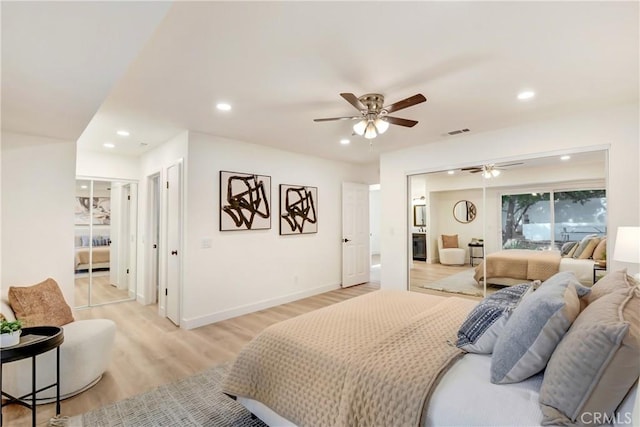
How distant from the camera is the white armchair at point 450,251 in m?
4.63

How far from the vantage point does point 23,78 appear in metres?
1.93

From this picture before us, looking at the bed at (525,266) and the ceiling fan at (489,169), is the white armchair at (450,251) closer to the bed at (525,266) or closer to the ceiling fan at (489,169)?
the bed at (525,266)

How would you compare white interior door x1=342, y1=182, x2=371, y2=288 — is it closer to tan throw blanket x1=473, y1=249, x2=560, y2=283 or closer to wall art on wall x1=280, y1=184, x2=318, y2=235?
wall art on wall x1=280, y1=184, x2=318, y2=235

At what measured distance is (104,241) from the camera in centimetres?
505

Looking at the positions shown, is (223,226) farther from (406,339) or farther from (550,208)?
(550,208)

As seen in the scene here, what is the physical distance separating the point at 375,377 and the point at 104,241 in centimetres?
526

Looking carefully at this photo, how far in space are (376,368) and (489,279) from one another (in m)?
3.47

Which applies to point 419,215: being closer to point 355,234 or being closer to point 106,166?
point 355,234

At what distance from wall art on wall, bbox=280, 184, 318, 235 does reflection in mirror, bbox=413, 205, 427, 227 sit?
1.69m

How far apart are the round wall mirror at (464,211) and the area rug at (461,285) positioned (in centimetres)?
74

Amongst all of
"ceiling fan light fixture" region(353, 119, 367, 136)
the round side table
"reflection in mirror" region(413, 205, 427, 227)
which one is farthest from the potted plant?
"reflection in mirror" region(413, 205, 427, 227)

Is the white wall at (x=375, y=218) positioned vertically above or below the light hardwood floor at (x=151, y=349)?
above

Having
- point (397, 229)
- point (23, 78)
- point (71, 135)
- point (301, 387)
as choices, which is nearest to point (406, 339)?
point (301, 387)

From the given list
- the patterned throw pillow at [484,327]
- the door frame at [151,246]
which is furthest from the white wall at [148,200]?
the patterned throw pillow at [484,327]
